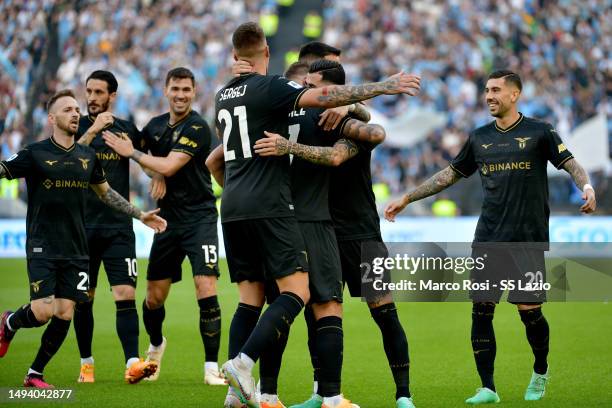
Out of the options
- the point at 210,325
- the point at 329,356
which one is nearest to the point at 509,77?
the point at 329,356

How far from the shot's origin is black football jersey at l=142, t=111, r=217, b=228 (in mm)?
9219

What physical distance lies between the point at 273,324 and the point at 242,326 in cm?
57

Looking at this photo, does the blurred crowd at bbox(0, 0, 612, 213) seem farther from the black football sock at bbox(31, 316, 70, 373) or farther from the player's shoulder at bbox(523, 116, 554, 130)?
the black football sock at bbox(31, 316, 70, 373)

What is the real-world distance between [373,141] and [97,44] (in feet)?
73.2

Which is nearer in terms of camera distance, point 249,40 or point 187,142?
point 249,40

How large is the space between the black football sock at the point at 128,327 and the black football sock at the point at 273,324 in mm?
2569

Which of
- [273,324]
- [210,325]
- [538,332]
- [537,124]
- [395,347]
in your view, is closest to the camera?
[273,324]

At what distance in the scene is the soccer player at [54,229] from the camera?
26.8 feet

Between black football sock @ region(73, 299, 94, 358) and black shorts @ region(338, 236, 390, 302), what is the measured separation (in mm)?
2822

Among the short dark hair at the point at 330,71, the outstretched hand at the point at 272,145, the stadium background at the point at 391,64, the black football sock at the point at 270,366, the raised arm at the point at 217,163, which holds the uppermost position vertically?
the stadium background at the point at 391,64

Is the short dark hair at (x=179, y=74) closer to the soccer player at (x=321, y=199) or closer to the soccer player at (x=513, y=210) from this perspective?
the soccer player at (x=321, y=199)

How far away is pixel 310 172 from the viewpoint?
7020mm

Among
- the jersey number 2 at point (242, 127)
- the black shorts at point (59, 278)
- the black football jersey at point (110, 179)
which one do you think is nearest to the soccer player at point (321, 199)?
the jersey number 2 at point (242, 127)

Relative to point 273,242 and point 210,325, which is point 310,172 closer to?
point 273,242
